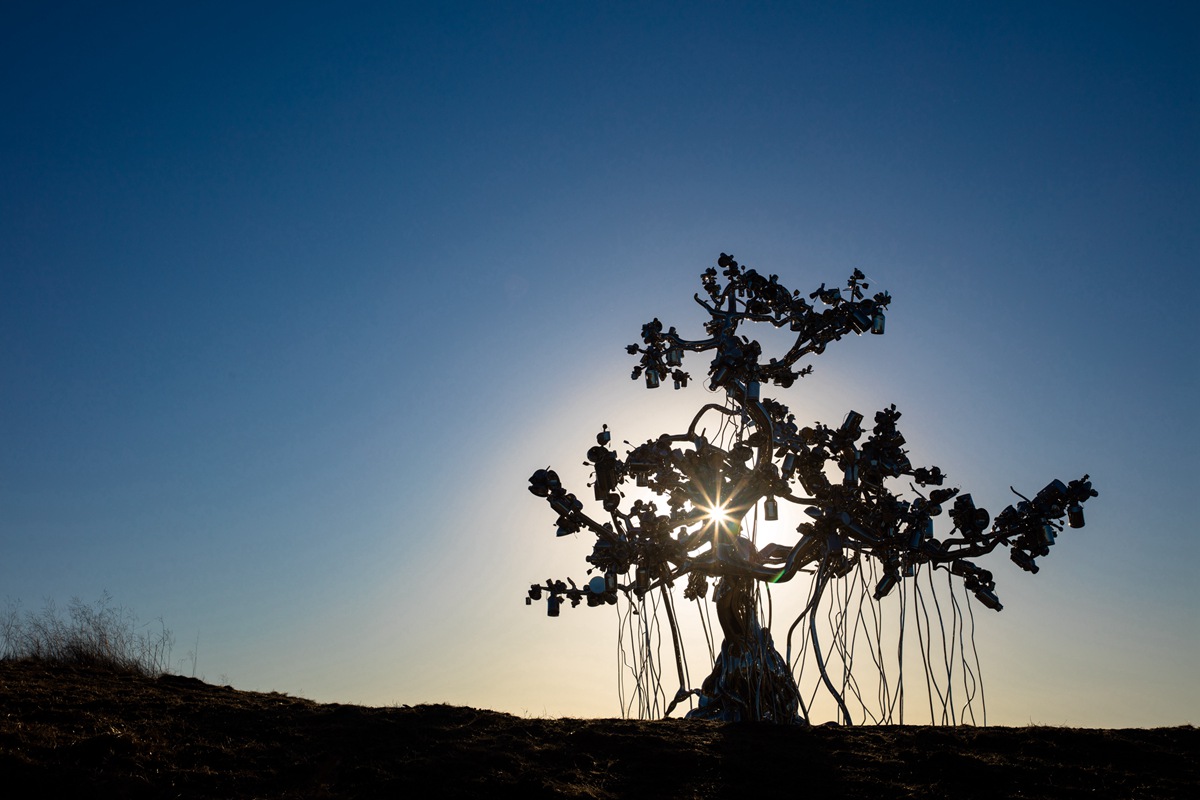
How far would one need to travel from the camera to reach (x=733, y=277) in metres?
11.4

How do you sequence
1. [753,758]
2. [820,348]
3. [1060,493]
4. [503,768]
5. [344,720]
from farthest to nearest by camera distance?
[820,348] → [1060,493] → [344,720] → [753,758] → [503,768]

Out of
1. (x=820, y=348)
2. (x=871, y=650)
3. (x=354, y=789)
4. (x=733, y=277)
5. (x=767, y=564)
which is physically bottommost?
(x=354, y=789)

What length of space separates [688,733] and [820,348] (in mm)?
4708

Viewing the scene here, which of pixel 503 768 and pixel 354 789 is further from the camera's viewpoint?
pixel 503 768

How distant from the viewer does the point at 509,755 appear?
7.17 metres

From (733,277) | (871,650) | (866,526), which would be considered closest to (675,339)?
(733,277)


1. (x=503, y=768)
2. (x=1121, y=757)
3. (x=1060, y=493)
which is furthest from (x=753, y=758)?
(x=1060, y=493)

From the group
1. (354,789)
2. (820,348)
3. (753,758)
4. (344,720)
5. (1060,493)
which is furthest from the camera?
(820,348)

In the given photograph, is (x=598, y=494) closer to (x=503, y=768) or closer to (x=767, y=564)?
(x=767, y=564)

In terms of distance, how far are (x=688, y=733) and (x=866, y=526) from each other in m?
2.63

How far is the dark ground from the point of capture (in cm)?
645

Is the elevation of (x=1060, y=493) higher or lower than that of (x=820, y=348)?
lower

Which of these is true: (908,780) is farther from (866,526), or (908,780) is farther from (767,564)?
(767,564)

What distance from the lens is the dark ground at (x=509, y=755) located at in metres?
6.45
